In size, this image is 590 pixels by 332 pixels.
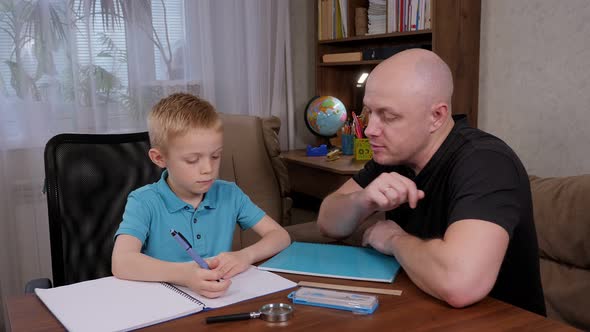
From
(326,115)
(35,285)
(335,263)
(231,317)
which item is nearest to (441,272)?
(335,263)

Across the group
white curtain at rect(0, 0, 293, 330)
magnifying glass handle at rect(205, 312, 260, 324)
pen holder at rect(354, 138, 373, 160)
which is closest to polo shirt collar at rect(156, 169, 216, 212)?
magnifying glass handle at rect(205, 312, 260, 324)

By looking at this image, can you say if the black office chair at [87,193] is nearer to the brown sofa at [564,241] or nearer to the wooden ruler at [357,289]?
the brown sofa at [564,241]

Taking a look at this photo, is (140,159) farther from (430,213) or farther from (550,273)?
(550,273)

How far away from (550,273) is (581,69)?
0.82 m

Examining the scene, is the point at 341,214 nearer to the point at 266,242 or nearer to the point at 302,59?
the point at 266,242

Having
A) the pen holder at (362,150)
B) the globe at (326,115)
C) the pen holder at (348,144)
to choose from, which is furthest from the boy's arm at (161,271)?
the globe at (326,115)

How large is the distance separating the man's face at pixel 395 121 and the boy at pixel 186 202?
0.34 meters

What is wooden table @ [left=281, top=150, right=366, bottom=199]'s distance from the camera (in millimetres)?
2585

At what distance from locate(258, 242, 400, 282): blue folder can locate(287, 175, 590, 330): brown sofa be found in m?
0.35

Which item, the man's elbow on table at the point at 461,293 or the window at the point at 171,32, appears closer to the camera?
the man's elbow on table at the point at 461,293

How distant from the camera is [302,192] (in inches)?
120

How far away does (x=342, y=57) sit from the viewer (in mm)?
3162

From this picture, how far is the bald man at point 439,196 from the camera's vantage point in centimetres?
109

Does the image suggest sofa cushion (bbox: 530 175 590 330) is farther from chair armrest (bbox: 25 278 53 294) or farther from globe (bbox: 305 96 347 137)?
chair armrest (bbox: 25 278 53 294)
